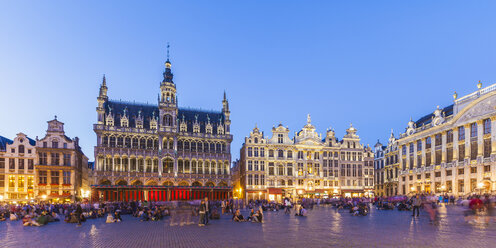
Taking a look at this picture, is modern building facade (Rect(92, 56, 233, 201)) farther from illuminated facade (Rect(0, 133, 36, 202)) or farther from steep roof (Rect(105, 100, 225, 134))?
illuminated facade (Rect(0, 133, 36, 202))

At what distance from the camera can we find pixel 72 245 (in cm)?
1542

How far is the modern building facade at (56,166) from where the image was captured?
62969 millimetres

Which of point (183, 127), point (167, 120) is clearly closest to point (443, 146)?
point (183, 127)

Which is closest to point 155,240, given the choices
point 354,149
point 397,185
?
point 354,149

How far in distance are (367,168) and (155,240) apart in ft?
241

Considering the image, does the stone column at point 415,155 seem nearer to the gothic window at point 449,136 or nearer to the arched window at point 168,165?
the gothic window at point 449,136

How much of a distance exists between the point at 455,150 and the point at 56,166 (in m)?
70.0

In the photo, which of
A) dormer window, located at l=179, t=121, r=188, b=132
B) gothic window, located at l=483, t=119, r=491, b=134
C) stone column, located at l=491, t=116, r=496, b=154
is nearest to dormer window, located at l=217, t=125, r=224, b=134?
dormer window, located at l=179, t=121, r=188, b=132

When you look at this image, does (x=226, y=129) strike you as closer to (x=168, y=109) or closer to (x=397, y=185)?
(x=168, y=109)

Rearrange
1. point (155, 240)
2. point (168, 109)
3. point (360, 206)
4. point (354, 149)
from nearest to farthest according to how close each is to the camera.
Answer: point (155, 240) < point (360, 206) < point (168, 109) < point (354, 149)

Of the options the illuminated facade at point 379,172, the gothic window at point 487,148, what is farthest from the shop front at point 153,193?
the gothic window at point 487,148

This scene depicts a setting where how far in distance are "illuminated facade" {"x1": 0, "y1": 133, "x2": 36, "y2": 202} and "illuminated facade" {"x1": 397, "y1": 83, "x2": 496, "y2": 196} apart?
71.9m

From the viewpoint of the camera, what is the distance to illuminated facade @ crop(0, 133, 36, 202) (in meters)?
62.2

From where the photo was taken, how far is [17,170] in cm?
6328
